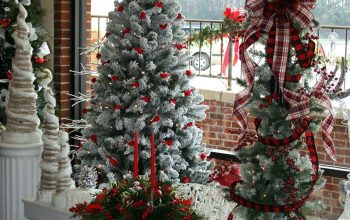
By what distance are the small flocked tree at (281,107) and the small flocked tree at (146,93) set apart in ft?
4.70

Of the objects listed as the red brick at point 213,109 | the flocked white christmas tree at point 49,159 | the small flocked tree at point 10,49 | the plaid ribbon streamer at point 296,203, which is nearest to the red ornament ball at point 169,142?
the flocked white christmas tree at point 49,159

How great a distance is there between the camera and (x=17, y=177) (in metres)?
4.56

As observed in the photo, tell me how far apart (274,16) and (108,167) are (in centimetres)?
196

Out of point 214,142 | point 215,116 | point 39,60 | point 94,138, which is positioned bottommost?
point 214,142

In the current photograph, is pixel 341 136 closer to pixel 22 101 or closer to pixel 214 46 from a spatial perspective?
pixel 214 46

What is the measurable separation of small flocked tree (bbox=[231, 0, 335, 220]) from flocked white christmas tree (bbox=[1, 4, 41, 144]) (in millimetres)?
1891

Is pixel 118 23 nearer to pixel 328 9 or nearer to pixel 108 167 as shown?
pixel 108 167

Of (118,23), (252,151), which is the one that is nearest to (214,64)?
(118,23)

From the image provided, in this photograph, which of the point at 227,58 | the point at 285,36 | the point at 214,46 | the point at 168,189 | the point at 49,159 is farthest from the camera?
the point at 214,46

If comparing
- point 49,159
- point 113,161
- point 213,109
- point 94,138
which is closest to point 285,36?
point 49,159

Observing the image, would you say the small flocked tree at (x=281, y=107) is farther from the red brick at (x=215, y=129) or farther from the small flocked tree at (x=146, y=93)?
the red brick at (x=215, y=129)

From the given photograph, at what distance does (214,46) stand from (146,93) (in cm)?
278

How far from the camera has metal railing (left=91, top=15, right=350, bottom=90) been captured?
6309 millimetres

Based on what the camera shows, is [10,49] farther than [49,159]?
Yes
